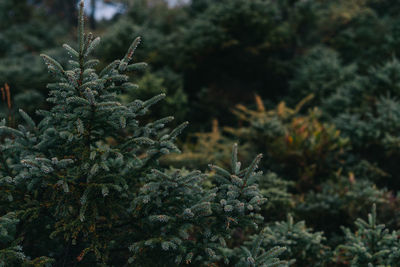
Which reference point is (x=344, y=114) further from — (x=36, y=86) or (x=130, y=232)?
(x=36, y=86)

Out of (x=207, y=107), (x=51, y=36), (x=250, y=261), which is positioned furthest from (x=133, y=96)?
(x=51, y=36)

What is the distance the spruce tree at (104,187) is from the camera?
2.33 m

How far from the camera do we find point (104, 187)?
2359 mm

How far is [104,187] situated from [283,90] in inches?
247

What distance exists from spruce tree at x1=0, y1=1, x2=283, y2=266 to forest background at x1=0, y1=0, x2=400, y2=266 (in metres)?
1.06

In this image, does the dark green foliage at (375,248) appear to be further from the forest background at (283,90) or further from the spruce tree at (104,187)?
the spruce tree at (104,187)

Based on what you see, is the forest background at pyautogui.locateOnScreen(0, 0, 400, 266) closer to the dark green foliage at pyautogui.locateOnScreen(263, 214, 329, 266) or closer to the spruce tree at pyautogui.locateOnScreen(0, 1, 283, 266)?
the dark green foliage at pyautogui.locateOnScreen(263, 214, 329, 266)

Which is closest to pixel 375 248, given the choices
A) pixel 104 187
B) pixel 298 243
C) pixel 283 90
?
pixel 298 243

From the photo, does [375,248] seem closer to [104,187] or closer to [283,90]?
[104,187]

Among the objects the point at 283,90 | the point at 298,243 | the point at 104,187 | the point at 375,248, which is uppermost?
the point at 283,90

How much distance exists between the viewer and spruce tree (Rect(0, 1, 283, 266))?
2.33 meters

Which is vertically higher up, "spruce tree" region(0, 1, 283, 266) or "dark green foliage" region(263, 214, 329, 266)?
"spruce tree" region(0, 1, 283, 266)

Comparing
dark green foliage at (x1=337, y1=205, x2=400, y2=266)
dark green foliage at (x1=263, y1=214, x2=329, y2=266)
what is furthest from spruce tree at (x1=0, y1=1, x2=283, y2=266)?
dark green foliage at (x1=337, y1=205, x2=400, y2=266)

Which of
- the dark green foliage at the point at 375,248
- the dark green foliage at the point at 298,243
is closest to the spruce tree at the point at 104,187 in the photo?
the dark green foliage at the point at 298,243
